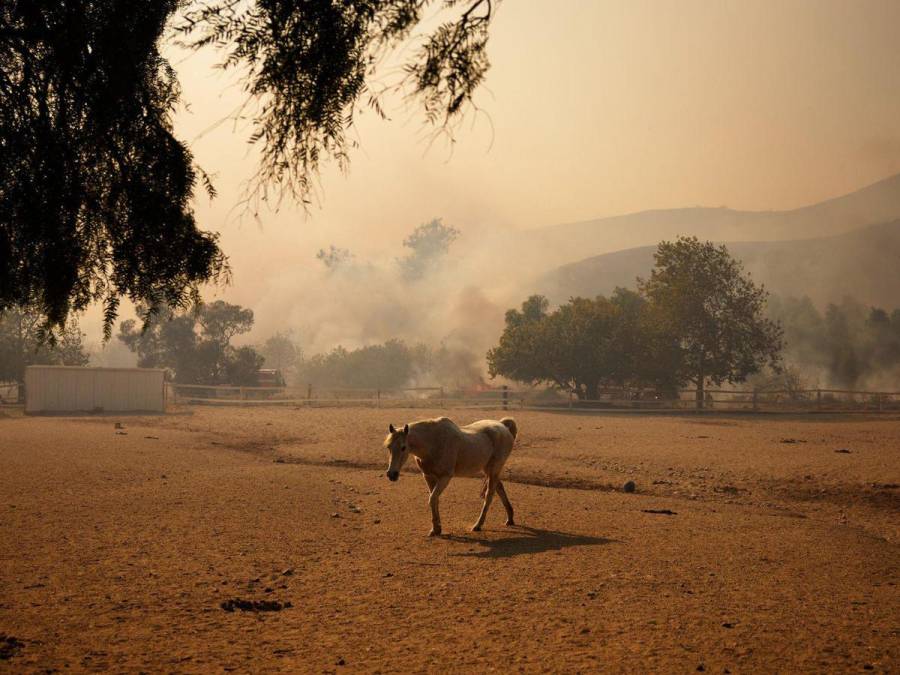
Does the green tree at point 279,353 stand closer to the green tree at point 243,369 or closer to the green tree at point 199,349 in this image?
the green tree at point 199,349

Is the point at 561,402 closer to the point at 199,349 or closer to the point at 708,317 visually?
the point at 708,317

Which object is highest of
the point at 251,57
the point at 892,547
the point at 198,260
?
the point at 251,57

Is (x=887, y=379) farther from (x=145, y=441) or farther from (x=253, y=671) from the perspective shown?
(x=253, y=671)

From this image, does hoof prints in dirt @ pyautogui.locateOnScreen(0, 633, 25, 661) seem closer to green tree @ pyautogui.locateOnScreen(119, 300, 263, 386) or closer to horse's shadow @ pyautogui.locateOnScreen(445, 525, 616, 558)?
horse's shadow @ pyautogui.locateOnScreen(445, 525, 616, 558)

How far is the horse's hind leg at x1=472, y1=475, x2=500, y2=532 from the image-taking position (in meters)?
13.2

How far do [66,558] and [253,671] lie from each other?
504 centimetres

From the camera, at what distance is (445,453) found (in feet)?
44.1

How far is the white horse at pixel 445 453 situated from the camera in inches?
512

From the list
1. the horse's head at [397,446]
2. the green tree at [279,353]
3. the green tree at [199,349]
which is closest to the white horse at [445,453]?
the horse's head at [397,446]

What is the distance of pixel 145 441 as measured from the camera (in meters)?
27.8

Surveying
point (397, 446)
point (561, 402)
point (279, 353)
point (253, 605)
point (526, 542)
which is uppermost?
point (279, 353)

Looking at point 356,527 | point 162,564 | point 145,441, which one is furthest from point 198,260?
point 145,441

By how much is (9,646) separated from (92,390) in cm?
4467

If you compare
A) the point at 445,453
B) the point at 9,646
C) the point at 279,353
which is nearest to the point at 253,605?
the point at 9,646
